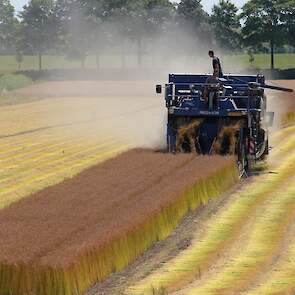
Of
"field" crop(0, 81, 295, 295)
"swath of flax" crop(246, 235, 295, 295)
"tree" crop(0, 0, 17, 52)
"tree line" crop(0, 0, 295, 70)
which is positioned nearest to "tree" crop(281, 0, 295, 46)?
"tree line" crop(0, 0, 295, 70)

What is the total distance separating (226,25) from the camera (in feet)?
355

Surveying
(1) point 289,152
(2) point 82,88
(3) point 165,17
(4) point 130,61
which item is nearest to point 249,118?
(1) point 289,152

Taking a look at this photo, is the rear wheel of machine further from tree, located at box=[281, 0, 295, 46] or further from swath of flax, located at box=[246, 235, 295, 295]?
tree, located at box=[281, 0, 295, 46]

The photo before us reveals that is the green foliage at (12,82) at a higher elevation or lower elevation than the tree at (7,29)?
lower

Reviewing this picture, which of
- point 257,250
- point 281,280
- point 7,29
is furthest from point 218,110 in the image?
point 7,29

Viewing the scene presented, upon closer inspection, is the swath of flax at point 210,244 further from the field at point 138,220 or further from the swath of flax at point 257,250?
the swath of flax at point 257,250

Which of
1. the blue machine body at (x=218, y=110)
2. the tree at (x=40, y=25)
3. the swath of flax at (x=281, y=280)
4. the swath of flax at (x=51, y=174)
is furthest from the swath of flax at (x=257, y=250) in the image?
the tree at (x=40, y=25)

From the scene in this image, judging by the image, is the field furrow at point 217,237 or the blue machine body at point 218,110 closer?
the field furrow at point 217,237

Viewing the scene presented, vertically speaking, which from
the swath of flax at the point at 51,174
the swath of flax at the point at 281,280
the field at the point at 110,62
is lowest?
the swath of flax at the point at 281,280

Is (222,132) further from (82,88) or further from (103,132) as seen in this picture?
(82,88)

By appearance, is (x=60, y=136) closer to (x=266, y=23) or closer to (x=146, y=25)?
(x=266, y=23)

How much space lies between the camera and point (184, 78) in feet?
78.9

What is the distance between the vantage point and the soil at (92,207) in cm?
1176

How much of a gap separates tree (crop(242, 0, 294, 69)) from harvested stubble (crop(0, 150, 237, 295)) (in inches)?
3225
